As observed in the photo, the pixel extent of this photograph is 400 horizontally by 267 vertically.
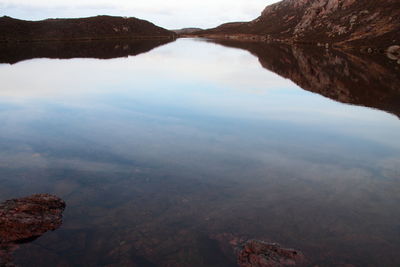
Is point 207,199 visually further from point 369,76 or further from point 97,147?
point 369,76

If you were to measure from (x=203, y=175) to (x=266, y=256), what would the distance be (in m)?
6.39

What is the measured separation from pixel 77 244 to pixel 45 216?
6.38ft

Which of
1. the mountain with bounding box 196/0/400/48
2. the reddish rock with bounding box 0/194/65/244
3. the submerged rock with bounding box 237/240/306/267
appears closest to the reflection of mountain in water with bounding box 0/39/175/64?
the reddish rock with bounding box 0/194/65/244

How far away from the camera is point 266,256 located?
10.0 metres

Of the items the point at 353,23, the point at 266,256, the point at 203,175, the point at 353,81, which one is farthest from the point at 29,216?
the point at 353,23

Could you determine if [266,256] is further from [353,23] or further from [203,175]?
[353,23]

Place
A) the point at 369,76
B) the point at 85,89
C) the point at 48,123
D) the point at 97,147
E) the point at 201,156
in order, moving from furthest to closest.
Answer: the point at 369,76
the point at 85,89
the point at 48,123
the point at 97,147
the point at 201,156

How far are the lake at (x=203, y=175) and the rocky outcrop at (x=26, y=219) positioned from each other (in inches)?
13.3

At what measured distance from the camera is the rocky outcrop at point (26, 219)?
34.5 feet

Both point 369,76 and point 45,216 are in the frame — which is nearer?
point 45,216

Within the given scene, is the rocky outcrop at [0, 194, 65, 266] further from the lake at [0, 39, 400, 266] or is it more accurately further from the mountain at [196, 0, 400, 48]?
the mountain at [196, 0, 400, 48]

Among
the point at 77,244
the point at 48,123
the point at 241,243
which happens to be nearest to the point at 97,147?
the point at 48,123

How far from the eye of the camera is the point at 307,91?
4009 centimetres

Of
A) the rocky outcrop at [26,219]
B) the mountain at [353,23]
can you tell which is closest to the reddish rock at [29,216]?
the rocky outcrop at [26,219]
